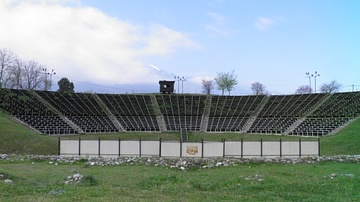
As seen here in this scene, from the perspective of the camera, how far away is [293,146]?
24859 millimetres

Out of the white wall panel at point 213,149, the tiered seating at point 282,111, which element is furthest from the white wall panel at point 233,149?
the tiered seating at point 282,111

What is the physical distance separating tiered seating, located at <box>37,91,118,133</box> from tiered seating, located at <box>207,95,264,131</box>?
752 inches

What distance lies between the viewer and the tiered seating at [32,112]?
48.7 metres

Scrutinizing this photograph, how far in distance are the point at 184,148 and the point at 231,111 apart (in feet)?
149

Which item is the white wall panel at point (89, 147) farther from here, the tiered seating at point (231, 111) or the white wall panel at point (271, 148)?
the tiered seating at point (231, 111)

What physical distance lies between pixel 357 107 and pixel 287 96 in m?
18.1

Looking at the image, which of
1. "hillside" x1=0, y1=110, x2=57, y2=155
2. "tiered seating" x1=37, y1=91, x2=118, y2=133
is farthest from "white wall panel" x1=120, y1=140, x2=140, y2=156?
"tiered seating" x1=37, y1=91, x2=118, y2=133

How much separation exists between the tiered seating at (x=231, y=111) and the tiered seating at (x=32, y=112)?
84.3ft

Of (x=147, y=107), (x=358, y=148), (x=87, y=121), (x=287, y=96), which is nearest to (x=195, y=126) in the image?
(x=147, y=107)

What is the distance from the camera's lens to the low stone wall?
941 inches

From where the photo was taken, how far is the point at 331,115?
2201 inches

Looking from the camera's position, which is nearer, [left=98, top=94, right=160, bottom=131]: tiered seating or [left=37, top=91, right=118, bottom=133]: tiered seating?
[left=37, top=91, right=118, bottom=133]: tiered seating

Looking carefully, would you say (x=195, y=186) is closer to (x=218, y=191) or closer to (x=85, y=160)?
(x=218, y=191)

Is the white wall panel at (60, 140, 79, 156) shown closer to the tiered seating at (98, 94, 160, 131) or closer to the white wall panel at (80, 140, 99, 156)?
the white wall panel at (80, 140, 99, 156)
